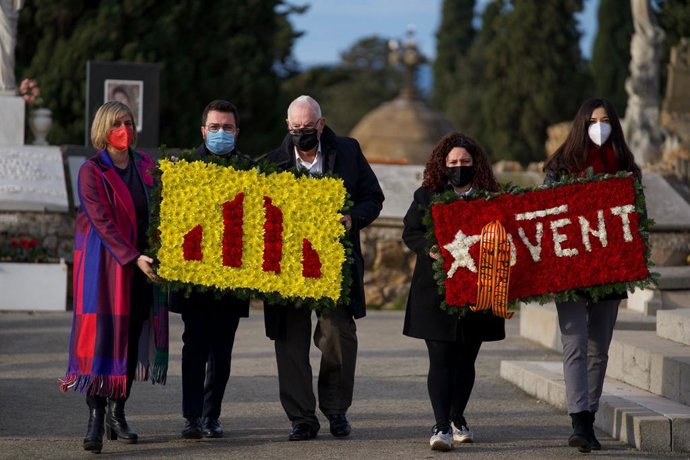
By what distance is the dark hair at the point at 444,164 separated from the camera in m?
8.02

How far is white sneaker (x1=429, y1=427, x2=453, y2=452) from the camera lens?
7.83 meters

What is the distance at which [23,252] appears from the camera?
16.1 meters

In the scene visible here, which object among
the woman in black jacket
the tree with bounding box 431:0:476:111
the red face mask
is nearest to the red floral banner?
the woman in black jacket

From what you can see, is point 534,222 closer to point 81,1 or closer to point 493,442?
point 493,442

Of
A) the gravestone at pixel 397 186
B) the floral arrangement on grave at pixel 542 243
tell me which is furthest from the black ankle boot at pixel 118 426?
the gravestone at pixel 397 186

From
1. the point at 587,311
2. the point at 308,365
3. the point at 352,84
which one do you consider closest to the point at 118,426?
the point at 308,365

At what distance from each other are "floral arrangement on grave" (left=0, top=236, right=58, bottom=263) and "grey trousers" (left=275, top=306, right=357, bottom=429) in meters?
8.25

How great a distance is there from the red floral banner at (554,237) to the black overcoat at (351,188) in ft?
1.93

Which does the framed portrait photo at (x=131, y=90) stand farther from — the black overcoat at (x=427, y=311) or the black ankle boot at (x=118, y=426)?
Result: the black overcoat at (x=427, y=311)

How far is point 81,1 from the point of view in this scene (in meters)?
27.4

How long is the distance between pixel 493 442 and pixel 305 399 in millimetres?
1052

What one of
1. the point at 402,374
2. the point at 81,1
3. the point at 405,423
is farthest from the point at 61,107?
the point at 405,423

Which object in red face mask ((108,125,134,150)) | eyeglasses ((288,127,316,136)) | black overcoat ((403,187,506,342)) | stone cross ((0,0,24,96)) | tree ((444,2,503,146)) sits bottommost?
black overcoat ((403,187,506,342))

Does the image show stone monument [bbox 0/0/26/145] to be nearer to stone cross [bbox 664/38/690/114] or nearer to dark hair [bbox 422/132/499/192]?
dark hair [bbox 422/132/499/192]
